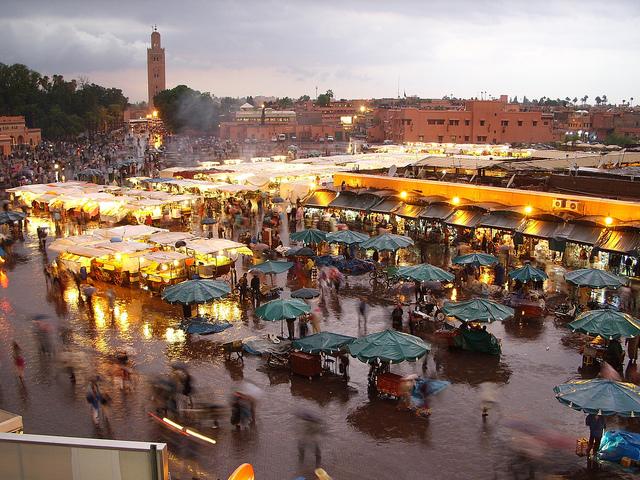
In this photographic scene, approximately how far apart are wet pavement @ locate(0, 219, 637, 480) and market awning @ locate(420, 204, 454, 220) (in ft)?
25.6

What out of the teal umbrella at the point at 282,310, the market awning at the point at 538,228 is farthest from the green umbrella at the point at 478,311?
the market awning at the point at 538,228

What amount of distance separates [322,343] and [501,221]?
12.3 metres

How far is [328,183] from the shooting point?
34.5 meters

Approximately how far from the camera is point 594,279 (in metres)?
16.8

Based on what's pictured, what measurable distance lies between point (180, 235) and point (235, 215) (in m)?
8.56

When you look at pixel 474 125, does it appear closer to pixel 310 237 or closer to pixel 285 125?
pixel 285 125

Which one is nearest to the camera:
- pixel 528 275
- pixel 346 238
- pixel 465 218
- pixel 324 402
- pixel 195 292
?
pixel 324 402

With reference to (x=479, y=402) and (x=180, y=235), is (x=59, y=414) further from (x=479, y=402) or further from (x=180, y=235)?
(x=180, y=235)

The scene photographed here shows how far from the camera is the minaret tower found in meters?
161

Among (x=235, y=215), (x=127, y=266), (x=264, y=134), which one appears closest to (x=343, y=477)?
(x=127, y=266)

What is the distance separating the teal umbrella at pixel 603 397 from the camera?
9.60 metres

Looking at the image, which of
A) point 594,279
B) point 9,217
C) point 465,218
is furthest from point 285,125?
point 594,279

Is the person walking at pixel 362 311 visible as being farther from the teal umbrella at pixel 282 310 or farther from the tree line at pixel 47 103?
the tree line at pixel 47 103

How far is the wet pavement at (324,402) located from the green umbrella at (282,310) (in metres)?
1.03
